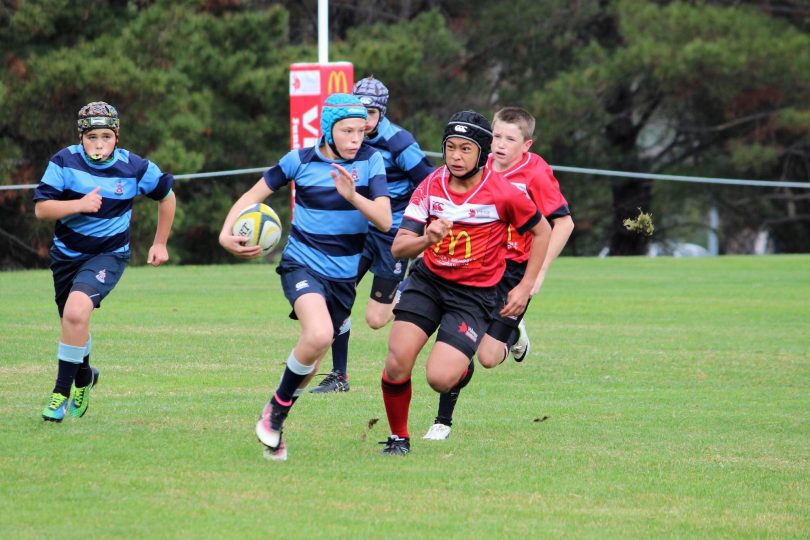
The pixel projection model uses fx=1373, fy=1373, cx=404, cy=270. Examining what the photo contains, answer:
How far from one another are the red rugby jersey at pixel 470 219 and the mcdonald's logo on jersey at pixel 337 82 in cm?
1429

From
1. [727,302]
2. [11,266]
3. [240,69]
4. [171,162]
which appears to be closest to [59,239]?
[727,302]

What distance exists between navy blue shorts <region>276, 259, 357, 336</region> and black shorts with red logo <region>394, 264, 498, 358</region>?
37cm

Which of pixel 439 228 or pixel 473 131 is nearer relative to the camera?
pixel 439 228

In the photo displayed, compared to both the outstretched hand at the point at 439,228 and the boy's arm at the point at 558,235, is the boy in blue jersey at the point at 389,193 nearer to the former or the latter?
the boy's arm at the point at 558,235

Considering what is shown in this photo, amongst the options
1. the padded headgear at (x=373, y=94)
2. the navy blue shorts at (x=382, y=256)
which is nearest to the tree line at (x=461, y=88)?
the navy blue shorts at (x=382, y=256)

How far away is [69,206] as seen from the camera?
25.2ft

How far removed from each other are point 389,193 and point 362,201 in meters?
2.54

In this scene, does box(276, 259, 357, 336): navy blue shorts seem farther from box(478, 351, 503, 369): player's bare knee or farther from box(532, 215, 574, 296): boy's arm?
box(532, 215, 574, 296): boy's arm

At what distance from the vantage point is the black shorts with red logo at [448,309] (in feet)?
23.4

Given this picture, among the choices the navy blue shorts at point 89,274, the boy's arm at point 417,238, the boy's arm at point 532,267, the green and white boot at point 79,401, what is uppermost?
the boy's arm at point 417,238

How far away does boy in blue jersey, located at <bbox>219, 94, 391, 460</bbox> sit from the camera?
7102 mm

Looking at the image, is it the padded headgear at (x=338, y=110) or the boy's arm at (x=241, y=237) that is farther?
the padded headgear at (x=338, y=110)

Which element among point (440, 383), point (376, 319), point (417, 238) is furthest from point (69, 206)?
point (376, 319)

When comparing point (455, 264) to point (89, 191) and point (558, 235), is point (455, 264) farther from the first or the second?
point (89, 191)
